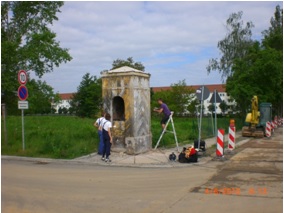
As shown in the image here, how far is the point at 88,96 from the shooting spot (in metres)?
72.3

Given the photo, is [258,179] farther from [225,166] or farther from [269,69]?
[269,69]

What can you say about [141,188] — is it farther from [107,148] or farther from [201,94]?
[201,94]

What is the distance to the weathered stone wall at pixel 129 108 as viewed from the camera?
13656 millimetres

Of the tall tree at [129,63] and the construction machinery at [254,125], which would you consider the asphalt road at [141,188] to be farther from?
the tall tree at [129,63]

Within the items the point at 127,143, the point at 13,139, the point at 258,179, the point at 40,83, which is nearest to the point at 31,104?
the point at 40,83

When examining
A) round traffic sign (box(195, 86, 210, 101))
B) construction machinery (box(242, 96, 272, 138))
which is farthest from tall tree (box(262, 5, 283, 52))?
round traffic sign (box(195, 86, 210, 101))

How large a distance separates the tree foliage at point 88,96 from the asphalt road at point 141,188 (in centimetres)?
5849

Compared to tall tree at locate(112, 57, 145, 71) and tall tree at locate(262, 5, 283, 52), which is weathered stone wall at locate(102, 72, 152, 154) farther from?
tall tree at locate(112, 57, 145, 71)

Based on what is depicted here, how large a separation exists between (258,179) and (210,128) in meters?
16.0

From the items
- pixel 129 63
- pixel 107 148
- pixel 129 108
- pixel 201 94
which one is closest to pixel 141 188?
pixel 107 148

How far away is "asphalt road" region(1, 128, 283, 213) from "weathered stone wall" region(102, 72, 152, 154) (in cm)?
238

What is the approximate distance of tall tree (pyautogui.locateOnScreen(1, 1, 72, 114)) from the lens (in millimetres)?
26344

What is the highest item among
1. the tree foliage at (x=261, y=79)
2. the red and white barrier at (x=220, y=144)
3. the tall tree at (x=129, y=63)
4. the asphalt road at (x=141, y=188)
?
the tall tree at (x=129, y=63)

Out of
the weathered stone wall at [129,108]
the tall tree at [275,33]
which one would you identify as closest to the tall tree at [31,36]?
the weathered stone wall at [129,108]
